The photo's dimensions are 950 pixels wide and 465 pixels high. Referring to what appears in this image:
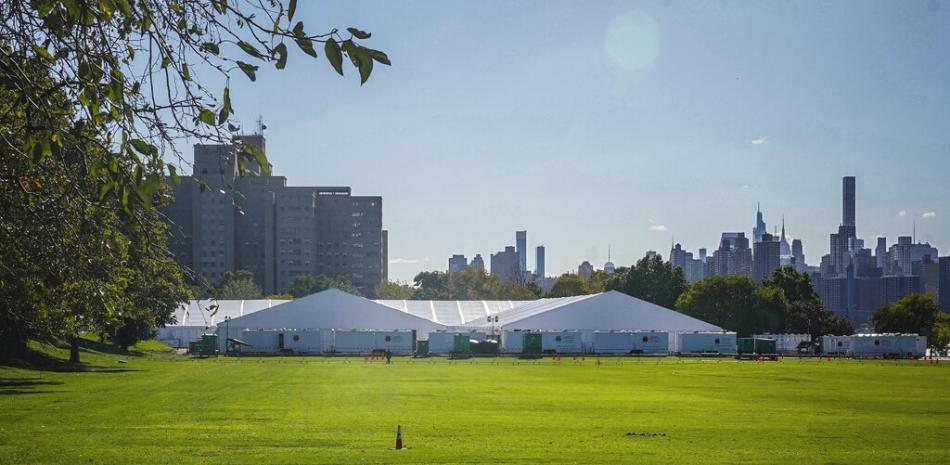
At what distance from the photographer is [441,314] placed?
118m

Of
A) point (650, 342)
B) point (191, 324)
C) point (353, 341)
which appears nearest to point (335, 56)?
point (353, 341)

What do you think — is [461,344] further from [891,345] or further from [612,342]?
[891,345]

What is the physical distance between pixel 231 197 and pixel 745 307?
398ft

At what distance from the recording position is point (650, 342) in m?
102

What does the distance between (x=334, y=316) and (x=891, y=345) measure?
55.8 metres

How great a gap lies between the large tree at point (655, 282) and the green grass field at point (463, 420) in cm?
9437

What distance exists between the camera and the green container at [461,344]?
9669cm

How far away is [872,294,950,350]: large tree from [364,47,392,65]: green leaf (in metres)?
128

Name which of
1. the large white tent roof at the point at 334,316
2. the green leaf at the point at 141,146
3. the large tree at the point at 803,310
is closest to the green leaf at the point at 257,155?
the green leaf at the point at 141,146

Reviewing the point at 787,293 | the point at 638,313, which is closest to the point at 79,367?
the point at 638,313

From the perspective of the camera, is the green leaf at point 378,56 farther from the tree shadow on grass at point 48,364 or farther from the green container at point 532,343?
the green container at point 532,343

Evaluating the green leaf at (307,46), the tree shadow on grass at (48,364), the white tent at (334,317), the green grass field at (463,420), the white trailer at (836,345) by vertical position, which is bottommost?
the white trailer at (836,345)

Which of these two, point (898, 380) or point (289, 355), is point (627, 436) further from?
point (289, 355)

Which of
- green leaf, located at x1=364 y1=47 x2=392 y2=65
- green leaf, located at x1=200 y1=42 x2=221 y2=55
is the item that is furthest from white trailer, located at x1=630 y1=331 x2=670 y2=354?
green leaf, located at x1=364 y1=47 x2=392 y2=65
